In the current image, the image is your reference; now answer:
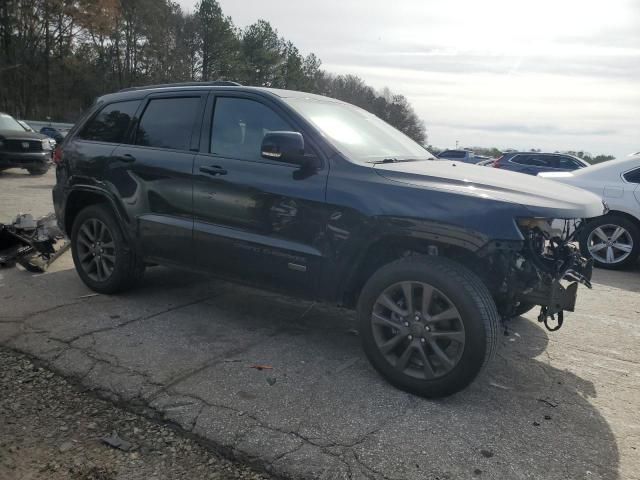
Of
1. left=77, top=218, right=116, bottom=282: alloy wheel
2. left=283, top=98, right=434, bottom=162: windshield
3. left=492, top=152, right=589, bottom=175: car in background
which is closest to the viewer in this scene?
left=283, top=98, right=434, bottom=162: windshield

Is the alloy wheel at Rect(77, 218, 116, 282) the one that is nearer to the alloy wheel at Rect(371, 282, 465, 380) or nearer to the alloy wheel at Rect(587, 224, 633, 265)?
the alloy wheel at Rect(371, 282, 465, 380)

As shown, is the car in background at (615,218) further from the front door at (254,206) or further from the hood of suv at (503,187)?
the front door at (254,206)

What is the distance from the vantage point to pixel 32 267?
5.46 metres

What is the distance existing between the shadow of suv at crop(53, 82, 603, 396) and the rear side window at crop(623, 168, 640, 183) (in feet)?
13.8

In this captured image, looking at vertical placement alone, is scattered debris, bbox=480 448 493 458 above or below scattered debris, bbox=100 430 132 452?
above

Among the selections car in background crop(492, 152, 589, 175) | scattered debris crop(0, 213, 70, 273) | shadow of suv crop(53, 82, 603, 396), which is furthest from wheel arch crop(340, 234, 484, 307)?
car in background crop(492, 152, 589, 175)

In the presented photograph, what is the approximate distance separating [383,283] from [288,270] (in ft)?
2.36

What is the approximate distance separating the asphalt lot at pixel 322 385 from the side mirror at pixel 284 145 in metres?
1.40

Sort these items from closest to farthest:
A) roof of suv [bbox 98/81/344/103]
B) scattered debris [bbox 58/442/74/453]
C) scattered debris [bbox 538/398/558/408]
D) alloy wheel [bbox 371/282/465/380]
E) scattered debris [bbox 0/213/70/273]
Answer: scattered debris [bbox 58/442/74/453]
alloy wheel [bbox 371/282/465/380]
scattered debris [bbox 538/398/558/408]
roof of suv [bbox 98/81/344/103]
scattered debris [bbox 0/213/70/273]

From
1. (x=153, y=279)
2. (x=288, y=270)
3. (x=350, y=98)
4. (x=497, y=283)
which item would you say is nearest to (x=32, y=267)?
(x=153, y=279)

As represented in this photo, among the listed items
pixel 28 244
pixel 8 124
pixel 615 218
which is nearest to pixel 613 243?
pixel 615 218

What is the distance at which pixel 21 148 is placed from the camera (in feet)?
47.6

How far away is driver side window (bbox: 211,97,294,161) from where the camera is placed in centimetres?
385

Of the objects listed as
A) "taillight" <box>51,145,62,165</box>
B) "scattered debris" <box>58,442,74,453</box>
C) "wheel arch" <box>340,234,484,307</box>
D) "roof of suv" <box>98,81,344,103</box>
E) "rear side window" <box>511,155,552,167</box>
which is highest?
"roof of suv" <box>98,81,344,103</box>
